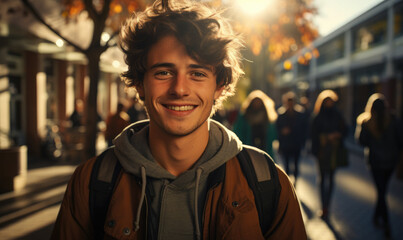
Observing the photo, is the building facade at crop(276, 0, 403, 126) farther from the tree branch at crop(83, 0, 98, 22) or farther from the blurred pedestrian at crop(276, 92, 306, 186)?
the tree branch at crop(83, 0, 98, 22)

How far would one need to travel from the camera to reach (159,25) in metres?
1.97

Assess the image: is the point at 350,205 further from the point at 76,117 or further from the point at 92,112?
the point at 76,117

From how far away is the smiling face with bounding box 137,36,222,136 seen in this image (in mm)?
1888

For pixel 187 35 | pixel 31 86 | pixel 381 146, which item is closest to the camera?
pixel 187 35

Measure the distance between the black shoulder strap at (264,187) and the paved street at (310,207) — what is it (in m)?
3.76

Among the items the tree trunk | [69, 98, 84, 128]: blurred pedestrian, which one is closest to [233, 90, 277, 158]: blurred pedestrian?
the tree trunk

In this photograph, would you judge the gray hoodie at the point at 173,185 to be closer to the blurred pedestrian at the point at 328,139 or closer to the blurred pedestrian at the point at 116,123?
the blurred pedestrian at the point at 328,139

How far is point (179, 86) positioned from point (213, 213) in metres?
0.64

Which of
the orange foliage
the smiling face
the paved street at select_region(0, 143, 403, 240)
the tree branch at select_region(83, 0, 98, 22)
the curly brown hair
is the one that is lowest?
the paved street at select_region(0, 143, 403, 240)

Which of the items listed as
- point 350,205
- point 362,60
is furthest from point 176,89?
point 362,60

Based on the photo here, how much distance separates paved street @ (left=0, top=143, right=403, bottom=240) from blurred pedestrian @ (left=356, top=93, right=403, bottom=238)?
0.43 meters

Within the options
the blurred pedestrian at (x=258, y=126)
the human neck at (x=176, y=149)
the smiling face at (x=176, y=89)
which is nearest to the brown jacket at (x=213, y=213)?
the human neck at (x=176, y=149)

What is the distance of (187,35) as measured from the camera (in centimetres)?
194

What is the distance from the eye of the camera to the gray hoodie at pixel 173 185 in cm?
181
